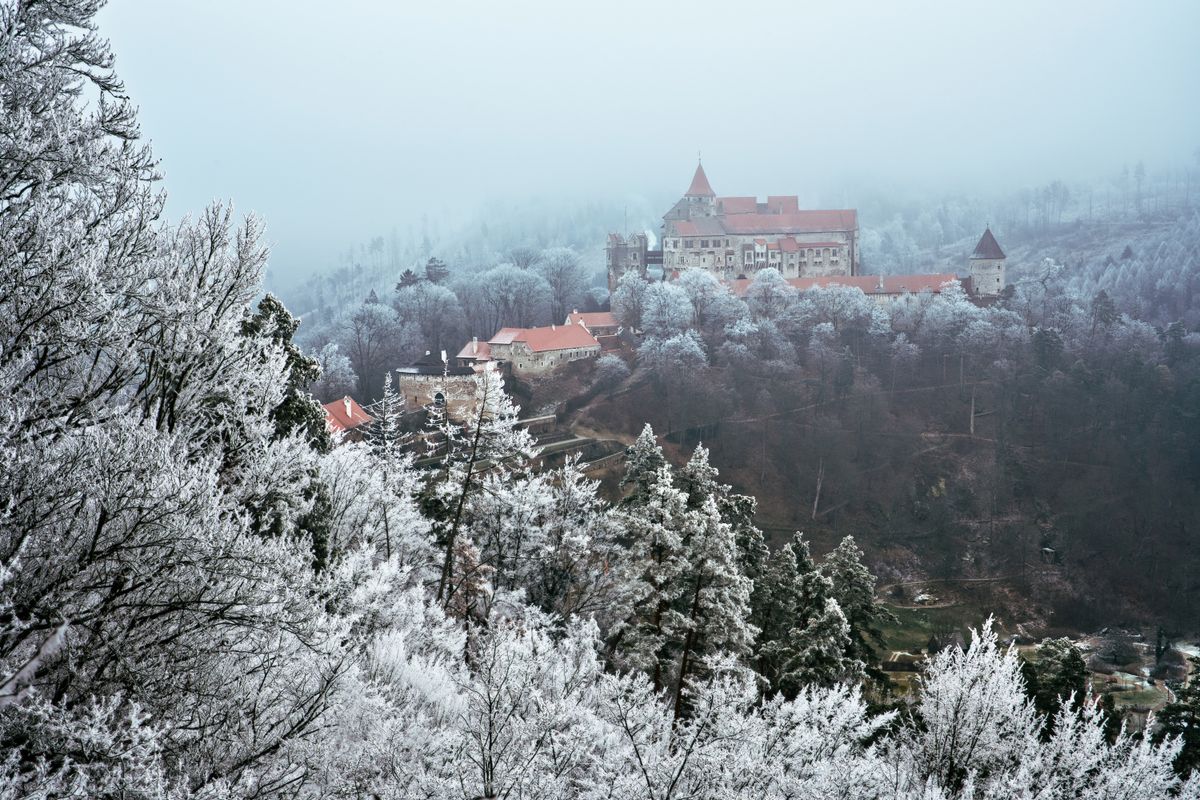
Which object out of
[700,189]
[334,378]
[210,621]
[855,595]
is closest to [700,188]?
[700,189]

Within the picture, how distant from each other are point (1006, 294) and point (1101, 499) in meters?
25.4

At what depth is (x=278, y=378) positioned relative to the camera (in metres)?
9.12

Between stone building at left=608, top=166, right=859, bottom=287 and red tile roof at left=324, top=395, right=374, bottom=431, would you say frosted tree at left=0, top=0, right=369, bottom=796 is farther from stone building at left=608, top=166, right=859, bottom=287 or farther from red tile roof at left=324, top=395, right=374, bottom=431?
Result: stone building at left=608, top=166, right=859, bottom=287

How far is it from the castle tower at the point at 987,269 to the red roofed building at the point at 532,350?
124 ft

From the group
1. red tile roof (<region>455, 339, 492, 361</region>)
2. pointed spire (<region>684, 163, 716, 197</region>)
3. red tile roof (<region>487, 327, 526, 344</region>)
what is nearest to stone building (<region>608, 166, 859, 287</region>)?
pointed spire (<region>684, 163, 716, 197</region>)

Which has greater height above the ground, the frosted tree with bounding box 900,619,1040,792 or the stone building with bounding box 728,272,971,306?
the stone building with bounding box 728,272,971,306

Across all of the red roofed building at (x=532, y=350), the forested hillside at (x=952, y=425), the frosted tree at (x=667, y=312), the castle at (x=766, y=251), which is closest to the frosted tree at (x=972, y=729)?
A: the forested hillside at (x=952, y=425)

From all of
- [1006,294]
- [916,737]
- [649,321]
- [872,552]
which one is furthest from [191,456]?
[1006,294]

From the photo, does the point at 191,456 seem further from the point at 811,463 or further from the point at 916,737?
the point at 811,463

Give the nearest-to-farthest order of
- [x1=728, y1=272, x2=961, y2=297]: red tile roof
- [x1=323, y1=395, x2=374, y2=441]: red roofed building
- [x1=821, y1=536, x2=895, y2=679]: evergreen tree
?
[x1=821, y1=536, x2=895, y2=679]: evergreen tree
[x1=323, y1=395, x2=374, y2=441]: red roofed building
[x1=728, y1=272, x2=961, y2=297]: red tile roof

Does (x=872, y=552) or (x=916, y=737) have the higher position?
(x=916, y=737)

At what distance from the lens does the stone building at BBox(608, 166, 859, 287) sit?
78.9 meters

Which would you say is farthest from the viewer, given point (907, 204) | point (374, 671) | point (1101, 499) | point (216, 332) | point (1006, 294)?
point (907, 204)

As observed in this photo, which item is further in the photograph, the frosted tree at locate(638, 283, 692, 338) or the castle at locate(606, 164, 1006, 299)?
the castle at locate(606, 164, 1006, 299)
